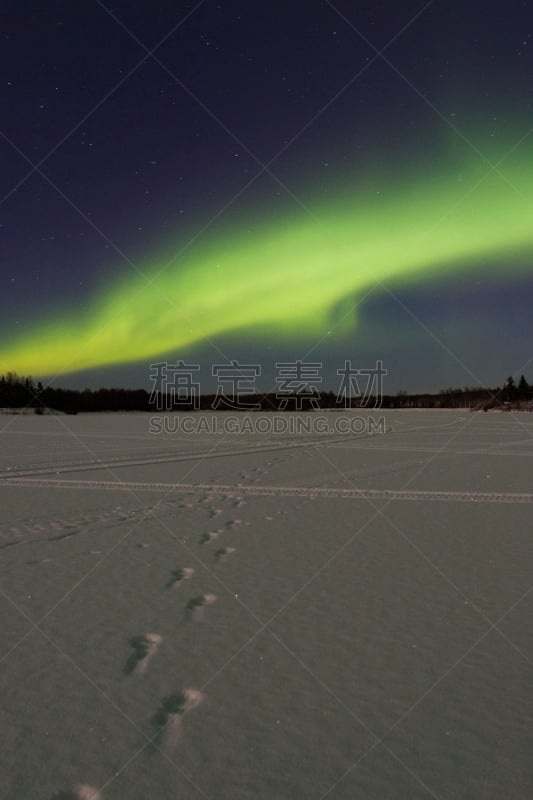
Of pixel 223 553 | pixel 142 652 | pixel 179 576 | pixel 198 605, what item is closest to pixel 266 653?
pixel 142 652

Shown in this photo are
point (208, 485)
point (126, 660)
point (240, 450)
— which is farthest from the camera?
point (240, 450)

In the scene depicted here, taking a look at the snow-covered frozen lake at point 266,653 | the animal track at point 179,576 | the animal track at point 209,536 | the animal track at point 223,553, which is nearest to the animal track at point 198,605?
the snow-covered frozen lake at point 266,653

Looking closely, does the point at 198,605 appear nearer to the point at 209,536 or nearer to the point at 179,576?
the point at 179,576

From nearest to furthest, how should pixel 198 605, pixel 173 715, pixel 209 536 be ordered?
pixel 173 715 < pixel 198 605 < pixel 209 536

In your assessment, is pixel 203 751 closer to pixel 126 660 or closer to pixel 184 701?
pixel 184 701

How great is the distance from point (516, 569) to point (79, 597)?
4.41 m

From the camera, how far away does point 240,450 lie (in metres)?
21.7

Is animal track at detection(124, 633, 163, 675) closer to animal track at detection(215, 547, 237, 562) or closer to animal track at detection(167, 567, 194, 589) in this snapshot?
animal track at detection(167, 567, 194, 589)

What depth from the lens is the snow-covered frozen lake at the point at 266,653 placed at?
9.21ft

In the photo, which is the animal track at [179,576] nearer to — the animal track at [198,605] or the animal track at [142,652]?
the animal track at [198,605]

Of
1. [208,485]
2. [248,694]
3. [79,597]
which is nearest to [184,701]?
[248,694]

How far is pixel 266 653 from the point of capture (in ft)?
13.3

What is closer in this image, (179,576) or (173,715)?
(173,715)

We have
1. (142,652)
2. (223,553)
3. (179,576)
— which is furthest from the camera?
(223,553)
